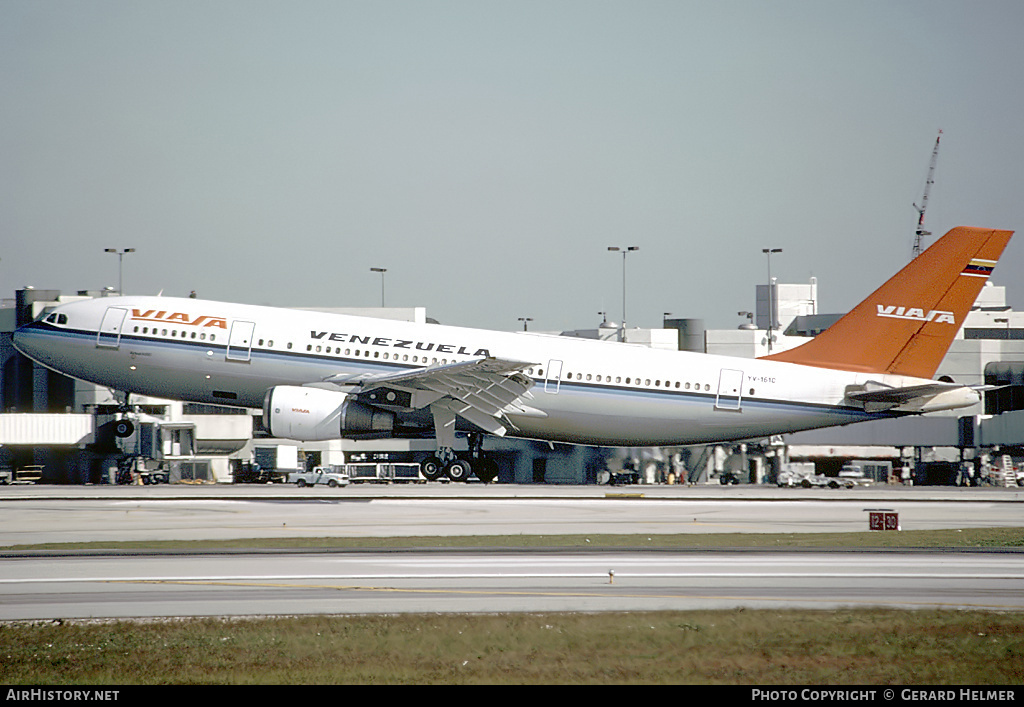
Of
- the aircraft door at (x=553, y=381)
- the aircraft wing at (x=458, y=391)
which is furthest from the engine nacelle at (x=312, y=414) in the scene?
the aircraft door at (x=553, y=381)

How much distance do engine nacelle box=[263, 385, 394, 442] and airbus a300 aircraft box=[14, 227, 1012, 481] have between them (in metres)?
0.13

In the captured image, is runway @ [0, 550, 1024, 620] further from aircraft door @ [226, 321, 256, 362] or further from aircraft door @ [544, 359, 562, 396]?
aircraft door @ [226, 321, 256, 362]

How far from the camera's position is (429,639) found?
57.0 ft

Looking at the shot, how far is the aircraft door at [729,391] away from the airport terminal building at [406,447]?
1553cm

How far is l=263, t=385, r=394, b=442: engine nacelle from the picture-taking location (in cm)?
4431

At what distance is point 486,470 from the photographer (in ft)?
164

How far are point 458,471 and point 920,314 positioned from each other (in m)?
20.4

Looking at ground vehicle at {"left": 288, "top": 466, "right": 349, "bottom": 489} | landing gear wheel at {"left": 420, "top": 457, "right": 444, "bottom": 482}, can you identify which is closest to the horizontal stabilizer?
landing gear wheel at {"left": 420, "top": 457, "right": 444, "bottom": 482}

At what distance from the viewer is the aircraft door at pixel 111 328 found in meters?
46.5

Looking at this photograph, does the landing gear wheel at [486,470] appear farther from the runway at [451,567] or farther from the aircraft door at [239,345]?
the aircraft door at [239,345]

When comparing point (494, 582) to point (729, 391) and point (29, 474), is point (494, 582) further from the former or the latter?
point (29, 474)

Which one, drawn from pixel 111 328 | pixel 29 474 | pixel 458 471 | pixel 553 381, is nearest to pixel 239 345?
pixel 111 328

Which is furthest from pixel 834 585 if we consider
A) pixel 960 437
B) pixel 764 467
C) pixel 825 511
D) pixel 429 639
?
pixel 960 437

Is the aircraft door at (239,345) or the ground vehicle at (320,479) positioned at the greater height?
the aircraft door at (239,345)
